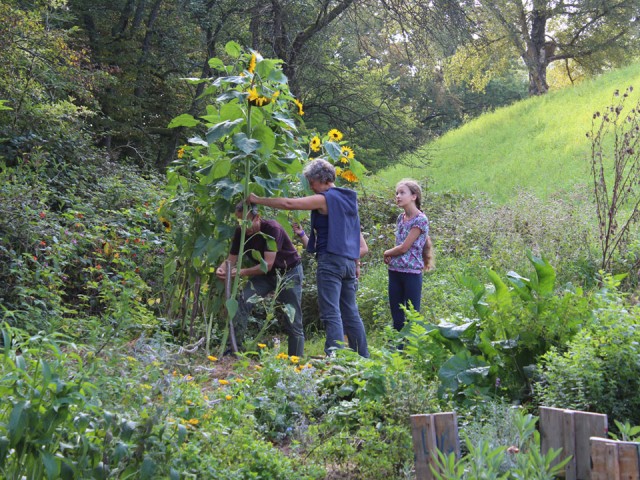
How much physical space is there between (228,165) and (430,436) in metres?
2.87

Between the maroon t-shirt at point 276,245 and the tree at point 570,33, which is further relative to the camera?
the tree at point 570,33

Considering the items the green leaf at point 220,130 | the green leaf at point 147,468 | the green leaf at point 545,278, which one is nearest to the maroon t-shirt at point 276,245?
the green leaf at point 220,130

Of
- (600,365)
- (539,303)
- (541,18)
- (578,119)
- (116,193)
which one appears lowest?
(600,365)

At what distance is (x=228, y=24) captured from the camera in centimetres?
1514

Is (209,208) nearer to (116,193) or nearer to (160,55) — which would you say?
(116,193)

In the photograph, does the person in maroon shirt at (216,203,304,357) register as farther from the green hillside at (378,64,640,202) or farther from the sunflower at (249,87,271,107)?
the green hillside at (378,64,640,202)

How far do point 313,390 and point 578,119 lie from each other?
54.1 ft

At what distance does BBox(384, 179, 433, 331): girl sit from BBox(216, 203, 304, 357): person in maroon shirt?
840 millimetres

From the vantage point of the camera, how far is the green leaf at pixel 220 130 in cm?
501

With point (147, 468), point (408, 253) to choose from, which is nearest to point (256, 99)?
point (408, 253)

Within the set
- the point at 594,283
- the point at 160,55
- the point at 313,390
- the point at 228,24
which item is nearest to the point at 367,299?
the point at 594,283

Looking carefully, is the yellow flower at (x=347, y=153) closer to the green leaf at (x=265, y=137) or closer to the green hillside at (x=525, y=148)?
the green leaf at (x=265, y=137)

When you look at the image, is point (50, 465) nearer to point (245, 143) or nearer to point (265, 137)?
point (245, 143)

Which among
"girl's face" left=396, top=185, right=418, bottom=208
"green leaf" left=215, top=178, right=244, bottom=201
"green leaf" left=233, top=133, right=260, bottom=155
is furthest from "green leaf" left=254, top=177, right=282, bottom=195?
"girl's face" left=396, top=185, right=418, bottom=208
